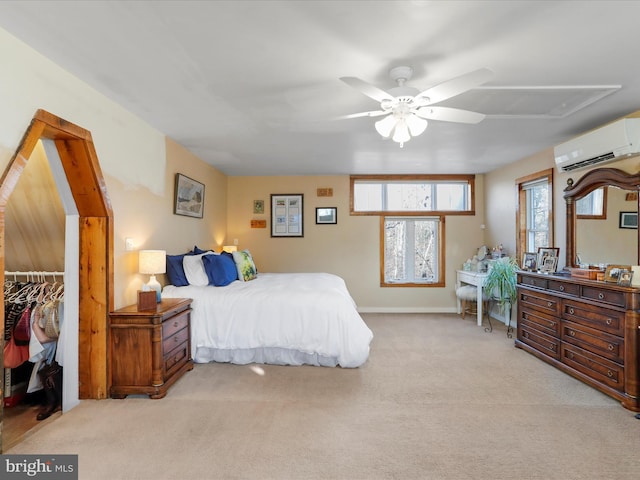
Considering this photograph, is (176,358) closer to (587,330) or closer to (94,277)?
(94,277)

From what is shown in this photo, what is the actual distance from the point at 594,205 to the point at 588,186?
21 centimetres

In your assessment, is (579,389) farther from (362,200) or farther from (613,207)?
(362,200)

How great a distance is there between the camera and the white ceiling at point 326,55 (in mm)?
1731

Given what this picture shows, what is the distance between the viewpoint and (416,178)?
6.02 m

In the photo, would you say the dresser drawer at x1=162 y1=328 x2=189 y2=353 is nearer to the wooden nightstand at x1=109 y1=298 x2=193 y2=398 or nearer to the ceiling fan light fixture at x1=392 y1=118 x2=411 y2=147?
the wooden nightstand at x1=109 y1=298 x2=193 y2=398

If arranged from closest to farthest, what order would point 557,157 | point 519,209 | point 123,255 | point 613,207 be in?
point 123,255, point 613,207, point 557,157, point 519,209

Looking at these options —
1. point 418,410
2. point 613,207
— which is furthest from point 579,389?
point 613,207

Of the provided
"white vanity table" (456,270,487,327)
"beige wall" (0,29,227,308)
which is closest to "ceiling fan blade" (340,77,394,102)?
"beige wall" (0,29,227,308)

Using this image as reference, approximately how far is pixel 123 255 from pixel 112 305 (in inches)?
18.4

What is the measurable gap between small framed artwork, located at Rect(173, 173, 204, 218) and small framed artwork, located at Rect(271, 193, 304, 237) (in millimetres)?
1506

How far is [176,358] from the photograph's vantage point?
3057 millimetres

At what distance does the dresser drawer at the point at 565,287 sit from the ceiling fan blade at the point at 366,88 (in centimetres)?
252

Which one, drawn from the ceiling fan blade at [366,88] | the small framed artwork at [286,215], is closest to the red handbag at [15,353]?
the ceiling fan blade at [366,88]

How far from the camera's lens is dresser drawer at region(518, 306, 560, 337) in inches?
133
